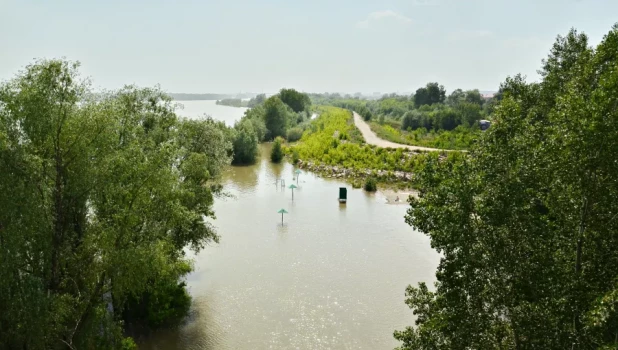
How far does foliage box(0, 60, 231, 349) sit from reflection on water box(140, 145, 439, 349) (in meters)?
5.33

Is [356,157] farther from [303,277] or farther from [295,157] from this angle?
[303,277]

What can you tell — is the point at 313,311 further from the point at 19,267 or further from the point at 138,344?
the point at 19,267

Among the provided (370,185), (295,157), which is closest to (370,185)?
(370,185)

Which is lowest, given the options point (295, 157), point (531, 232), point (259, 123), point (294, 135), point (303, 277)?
point (303, 277)

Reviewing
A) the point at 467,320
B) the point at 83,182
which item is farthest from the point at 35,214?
the point at 467,320

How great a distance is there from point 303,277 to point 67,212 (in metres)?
12.9

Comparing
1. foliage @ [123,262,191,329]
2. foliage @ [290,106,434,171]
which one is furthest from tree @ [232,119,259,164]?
foliage @ [123,262,191,329]

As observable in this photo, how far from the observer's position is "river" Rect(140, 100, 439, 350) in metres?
17.3

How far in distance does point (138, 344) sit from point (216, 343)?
3.01m

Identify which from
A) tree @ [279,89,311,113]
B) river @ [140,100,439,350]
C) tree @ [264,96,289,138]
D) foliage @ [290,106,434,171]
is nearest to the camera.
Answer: river @ [140,100,439,350]

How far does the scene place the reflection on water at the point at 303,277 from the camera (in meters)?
17.3

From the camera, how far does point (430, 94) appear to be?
114812 millimetres

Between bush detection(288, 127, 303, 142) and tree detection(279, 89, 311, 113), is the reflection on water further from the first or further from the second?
tree detection(279, 89, 311, 113)

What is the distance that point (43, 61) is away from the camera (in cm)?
1172
